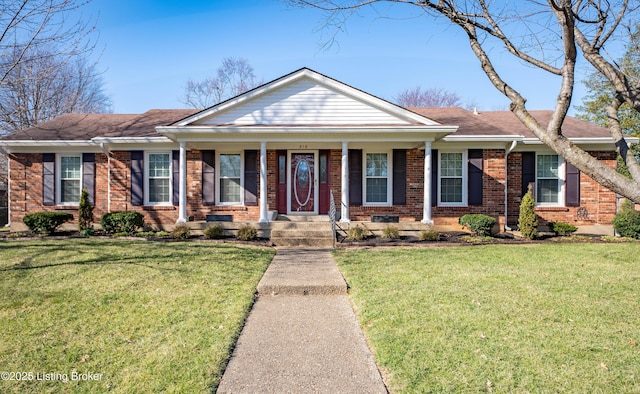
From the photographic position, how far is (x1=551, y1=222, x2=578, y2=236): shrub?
11141 millimetres

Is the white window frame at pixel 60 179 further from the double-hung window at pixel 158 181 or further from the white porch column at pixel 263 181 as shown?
the white porch column at pixel 263 181

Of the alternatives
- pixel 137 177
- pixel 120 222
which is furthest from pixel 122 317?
pixel 137 177

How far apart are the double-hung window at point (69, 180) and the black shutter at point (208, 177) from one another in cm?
416

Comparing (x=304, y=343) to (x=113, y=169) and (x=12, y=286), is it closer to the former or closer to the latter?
(x=12, y=286)

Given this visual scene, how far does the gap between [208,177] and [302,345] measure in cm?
930

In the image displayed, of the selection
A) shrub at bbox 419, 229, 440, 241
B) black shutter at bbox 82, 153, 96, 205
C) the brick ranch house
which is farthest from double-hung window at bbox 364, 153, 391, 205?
black shutter at bbox 82, 153, 96, 205

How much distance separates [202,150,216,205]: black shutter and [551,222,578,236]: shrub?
1054cm

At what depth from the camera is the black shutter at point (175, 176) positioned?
11911 mm

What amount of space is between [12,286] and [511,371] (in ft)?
21.1

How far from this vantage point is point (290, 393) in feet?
9.12

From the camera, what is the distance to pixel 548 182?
1216 centimetres

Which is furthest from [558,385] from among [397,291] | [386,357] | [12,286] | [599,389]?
[12,286]

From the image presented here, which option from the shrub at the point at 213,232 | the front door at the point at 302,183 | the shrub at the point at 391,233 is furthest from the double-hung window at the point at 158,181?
the shrub at the point at 391,233

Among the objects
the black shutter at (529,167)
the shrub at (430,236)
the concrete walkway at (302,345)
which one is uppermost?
the black shutter at (529,167)
